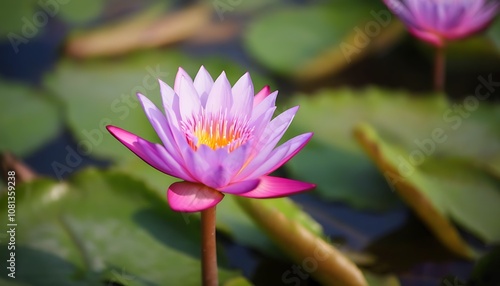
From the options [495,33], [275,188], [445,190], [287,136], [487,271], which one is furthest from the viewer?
[495,33]

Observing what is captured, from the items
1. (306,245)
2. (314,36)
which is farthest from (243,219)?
(314,36)

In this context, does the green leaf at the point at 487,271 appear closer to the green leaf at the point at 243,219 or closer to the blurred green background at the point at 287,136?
the blurred green background at the point at 287,136

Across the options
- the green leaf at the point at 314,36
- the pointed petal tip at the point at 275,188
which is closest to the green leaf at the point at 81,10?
the green leaf at the point at 314,36

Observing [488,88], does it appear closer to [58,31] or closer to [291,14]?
[291,14]

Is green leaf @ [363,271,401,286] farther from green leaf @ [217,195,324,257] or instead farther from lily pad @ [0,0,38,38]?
lily pad @ [0,0,38,38]

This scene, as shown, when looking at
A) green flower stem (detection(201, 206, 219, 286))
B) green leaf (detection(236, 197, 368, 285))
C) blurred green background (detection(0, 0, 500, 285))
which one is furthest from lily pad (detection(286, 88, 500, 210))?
green flower stem (detection(201, 206, 219, 286))

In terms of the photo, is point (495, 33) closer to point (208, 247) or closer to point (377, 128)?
point (377, 128)
